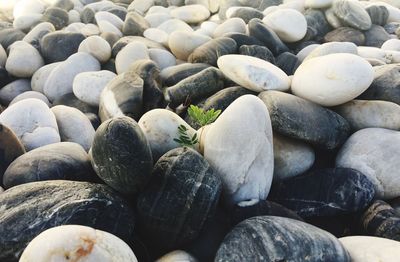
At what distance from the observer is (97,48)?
416 centimetres

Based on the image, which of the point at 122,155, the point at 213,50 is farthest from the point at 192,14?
the point at 122,155

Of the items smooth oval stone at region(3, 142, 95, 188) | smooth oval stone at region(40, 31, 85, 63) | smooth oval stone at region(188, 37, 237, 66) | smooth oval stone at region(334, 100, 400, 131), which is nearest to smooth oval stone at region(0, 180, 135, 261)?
smooth oval stone at region(3, 142, 95, 188)

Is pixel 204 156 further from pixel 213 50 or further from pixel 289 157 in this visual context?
pixel 213 50

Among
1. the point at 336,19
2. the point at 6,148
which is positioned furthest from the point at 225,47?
the point at 6,148

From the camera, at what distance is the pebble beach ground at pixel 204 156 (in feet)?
6.19

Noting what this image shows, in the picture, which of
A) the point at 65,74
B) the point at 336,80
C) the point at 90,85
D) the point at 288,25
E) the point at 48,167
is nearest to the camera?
the point at 48,167

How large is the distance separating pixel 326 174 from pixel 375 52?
1.90 meters

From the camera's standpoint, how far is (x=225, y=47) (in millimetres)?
3850

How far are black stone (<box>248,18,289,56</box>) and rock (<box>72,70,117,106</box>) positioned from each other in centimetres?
137

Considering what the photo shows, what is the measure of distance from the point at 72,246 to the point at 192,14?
15.2 ft

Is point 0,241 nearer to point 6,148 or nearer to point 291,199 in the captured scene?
point 6,148

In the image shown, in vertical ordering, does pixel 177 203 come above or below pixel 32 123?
above

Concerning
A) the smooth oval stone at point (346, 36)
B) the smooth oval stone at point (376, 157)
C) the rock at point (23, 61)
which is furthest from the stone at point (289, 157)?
the rock at point (23, 61)

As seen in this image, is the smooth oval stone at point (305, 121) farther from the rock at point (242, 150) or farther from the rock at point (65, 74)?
the rock at point (65, 74)
